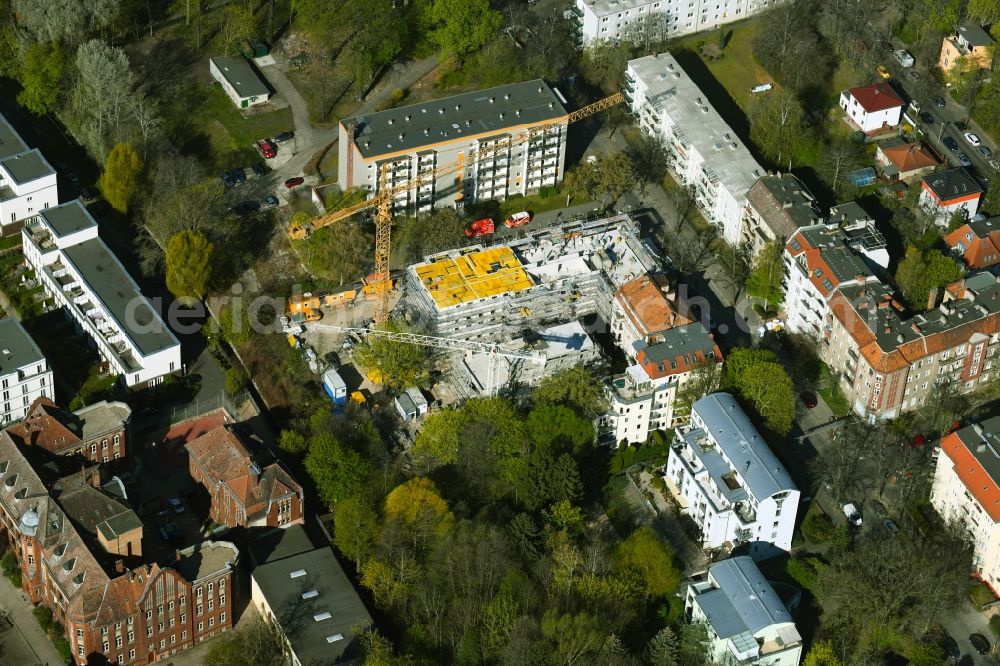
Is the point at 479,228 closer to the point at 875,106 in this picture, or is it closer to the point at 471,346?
the point at 471,346

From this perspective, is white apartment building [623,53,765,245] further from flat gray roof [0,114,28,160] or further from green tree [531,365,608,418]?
flat gray roof [0,114,28,160]

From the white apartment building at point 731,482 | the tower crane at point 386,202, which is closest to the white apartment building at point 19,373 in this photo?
the tower crane at point 386,202

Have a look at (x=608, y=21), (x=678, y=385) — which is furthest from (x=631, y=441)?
(x=608, y=21)

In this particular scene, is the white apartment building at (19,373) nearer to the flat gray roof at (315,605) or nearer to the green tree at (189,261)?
the green tree at (189,261)

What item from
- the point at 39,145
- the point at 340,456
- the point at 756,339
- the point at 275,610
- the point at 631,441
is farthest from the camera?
the point at 39,145

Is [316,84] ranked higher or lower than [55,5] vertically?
lower

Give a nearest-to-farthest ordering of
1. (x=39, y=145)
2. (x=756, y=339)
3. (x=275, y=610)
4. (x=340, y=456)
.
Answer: (x=275, y=610), (x=340, y=456), (x=756, y=339), (x=39, y=145)

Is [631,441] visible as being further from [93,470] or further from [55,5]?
[55,5]
